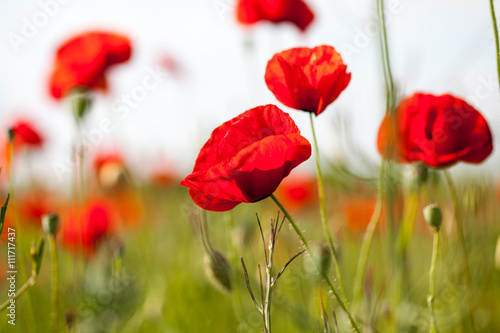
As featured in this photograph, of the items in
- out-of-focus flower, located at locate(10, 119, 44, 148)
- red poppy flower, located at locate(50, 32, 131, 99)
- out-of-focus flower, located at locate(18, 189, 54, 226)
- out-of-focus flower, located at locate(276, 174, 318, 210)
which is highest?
red poppy flower, located at locate(50, 32, 131, 99)

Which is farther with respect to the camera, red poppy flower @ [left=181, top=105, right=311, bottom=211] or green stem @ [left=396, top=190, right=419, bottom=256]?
green stem @ [left=396, top=190, right=419, bottom=256]

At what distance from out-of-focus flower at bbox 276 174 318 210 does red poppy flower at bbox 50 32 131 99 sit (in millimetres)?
764

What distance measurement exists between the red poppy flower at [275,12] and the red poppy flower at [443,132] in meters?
0.70

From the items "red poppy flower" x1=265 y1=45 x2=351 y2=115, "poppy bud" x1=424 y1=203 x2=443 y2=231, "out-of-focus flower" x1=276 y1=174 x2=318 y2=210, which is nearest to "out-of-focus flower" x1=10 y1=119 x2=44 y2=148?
"out-of-focus flower" x1=276 y1=174 x2=318 y2=210

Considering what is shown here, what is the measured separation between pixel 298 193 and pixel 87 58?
0.95 meters

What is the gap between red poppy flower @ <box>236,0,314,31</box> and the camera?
1.39m

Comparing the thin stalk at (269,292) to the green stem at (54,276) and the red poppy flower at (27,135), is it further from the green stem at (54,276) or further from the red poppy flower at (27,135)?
the red poppy flower at (27,135)

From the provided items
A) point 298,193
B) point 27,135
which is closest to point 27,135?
point 27,135

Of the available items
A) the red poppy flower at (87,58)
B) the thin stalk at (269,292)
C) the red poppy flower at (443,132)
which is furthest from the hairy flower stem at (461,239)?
the red poppy flower at (87,58)

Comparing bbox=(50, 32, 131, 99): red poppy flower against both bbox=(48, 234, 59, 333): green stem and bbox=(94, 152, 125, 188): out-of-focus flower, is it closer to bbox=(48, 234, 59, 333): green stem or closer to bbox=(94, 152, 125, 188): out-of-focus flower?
bbox=(94, 152, 125, 188): out-of-focus flower

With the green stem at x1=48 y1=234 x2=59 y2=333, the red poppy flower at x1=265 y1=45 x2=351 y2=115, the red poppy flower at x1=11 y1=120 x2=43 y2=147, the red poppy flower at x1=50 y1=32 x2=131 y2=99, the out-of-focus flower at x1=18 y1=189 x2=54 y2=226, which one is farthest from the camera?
the red poppy flower at x1=11 y1=120 x2=43 y2=147

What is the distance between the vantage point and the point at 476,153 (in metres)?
0.76

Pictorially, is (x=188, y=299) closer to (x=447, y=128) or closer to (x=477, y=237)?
(x=477, y=237)


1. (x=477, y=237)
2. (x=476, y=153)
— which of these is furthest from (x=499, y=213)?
(x=476, y=153)
